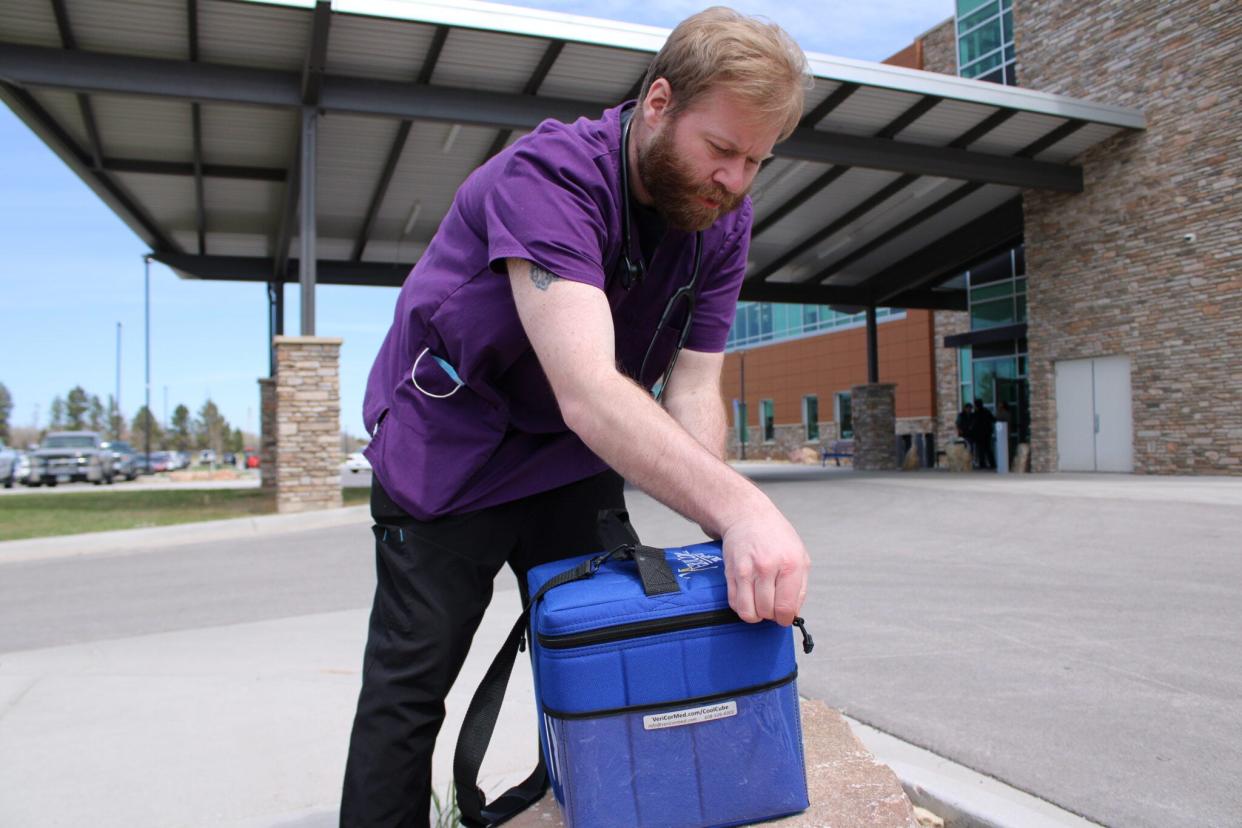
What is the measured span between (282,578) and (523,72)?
9.00 m

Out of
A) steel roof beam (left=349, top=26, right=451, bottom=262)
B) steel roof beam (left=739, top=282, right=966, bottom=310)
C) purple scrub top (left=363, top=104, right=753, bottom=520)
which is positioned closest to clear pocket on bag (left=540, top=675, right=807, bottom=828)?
purple scrub top (left=363, top=104, right=753, bottom=520)

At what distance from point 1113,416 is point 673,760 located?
759 inches

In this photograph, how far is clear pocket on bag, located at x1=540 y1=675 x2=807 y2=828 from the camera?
141 cm

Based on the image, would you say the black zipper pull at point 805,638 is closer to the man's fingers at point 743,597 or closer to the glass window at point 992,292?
the man's fingers at point 743,597

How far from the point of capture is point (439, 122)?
547 inches

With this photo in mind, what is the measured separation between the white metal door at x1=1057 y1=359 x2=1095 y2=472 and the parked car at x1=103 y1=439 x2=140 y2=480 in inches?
1317

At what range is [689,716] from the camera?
1.43 meters

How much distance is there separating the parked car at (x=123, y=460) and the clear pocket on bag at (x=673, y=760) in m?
39.4

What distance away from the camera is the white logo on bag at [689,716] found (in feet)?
4.65

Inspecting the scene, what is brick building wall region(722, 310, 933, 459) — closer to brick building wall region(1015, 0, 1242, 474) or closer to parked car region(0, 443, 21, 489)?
brick building wall region(1015, 0, 1242, 474)

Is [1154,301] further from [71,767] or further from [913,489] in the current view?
[71,767]

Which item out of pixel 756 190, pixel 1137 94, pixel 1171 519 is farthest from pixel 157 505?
pixel 1137 94

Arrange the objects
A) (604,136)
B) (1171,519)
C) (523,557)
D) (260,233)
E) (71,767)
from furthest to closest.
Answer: (260,233) → (1171,519) → (71,767) → (523,557) → (604,136)

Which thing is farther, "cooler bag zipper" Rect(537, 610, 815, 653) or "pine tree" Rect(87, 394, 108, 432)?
"pine tree" Rect(87, 394, 108, 432)
